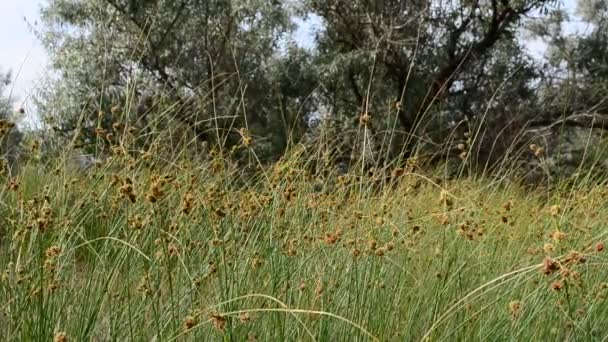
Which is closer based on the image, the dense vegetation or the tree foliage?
the dense vegetation

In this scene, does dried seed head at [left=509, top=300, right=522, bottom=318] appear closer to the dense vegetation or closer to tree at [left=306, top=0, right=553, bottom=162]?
the dense vegetation

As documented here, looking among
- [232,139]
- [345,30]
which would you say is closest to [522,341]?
[232,139]

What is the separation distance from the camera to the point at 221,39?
10.8 m

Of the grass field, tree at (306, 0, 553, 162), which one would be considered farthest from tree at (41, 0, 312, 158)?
the grass field

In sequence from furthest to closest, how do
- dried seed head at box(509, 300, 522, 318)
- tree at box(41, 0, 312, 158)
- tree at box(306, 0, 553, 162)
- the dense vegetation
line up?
tree at box(306, 0, 553, 162)
tree at box(41, 0, 312, 158)
the dense vegetation
dried seed head at box(509, 300, 522, 318)

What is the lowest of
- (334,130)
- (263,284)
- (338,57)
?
(263,284)

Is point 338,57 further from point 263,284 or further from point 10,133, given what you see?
point 263,284

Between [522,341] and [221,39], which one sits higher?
[221,39]

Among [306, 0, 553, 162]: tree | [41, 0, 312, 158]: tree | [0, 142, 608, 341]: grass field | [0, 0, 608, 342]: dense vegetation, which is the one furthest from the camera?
[306, 0, 553, 162]: tree

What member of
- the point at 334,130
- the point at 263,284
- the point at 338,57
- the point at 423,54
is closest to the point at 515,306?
the point at 263,284

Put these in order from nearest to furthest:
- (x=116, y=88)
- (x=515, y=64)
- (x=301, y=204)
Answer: (x=301, y=204) → (x=116, y=88) → (x=515, y=64)

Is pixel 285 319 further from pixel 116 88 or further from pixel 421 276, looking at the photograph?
pixel 116 88

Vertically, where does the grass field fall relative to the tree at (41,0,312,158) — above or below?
below

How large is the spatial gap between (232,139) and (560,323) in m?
8.63
